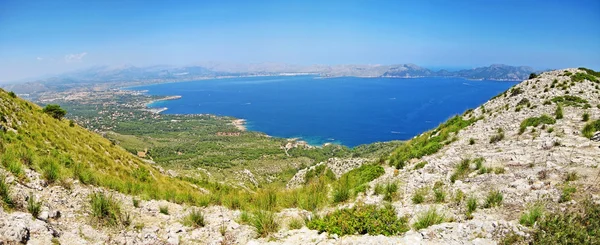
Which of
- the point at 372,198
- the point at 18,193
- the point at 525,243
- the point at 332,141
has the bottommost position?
the point at 332,141

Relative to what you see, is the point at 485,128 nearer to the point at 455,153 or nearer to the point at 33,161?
the point at 455,153

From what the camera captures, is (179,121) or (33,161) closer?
(33,161)

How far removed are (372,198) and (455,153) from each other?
6.58 metres

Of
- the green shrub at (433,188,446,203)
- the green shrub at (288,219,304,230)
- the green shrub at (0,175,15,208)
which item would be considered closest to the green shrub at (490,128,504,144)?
the green shrub at (433,188,446,203)

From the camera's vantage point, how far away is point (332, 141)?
148 metres

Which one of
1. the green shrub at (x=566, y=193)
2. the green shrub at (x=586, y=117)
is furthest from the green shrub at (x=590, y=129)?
the green shrub at (x=566, y=193)

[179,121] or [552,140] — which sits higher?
[552,140]

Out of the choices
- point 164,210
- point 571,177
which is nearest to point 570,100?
point 571,177

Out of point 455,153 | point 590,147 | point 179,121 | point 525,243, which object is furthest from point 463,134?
point 179,121

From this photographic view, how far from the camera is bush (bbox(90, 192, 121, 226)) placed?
7321mm

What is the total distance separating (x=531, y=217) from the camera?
6.39 meters

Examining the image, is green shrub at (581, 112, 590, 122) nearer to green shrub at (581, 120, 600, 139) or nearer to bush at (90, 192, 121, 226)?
green shrub at (581, 120, 600, 139)

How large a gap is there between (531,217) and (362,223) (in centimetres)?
365

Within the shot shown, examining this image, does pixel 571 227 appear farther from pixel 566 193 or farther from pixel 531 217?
pixel 566 193
